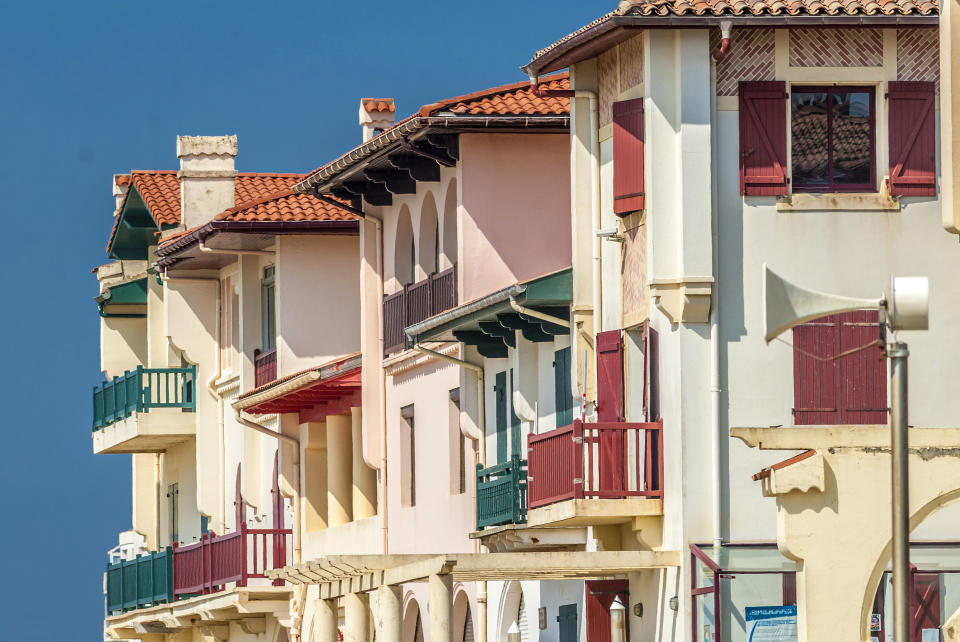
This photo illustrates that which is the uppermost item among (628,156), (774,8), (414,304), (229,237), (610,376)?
(774,8)

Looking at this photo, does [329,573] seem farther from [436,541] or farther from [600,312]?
[436,541]

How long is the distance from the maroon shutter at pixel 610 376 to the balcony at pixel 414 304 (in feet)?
18.3

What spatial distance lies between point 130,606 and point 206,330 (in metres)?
5.46

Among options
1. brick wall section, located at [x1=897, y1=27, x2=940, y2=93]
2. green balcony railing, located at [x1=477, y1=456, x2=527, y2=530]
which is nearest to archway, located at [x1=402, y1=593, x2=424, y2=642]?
green balcony railing, located at [x1=477, y1=456, x2=527, y2=530]

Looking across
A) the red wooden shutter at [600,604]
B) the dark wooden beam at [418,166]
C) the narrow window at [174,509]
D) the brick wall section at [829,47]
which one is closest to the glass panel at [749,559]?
the red wooden shutter at [600,604]

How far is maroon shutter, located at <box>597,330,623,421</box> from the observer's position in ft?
95.1

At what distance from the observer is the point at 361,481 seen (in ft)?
133

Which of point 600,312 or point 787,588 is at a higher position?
point 600,312

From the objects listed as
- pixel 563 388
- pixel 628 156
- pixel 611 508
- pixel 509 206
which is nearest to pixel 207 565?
pixel 509 206

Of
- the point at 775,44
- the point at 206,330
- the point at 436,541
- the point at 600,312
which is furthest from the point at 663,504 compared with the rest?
the point at 206,330

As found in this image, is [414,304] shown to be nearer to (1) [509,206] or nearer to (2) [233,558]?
(1) [509,206]

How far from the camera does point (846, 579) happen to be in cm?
2242

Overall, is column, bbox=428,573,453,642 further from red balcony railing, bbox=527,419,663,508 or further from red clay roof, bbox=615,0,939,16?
red clay roof, bbox=615,0,939,16

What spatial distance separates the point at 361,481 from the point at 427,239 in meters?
5.26
